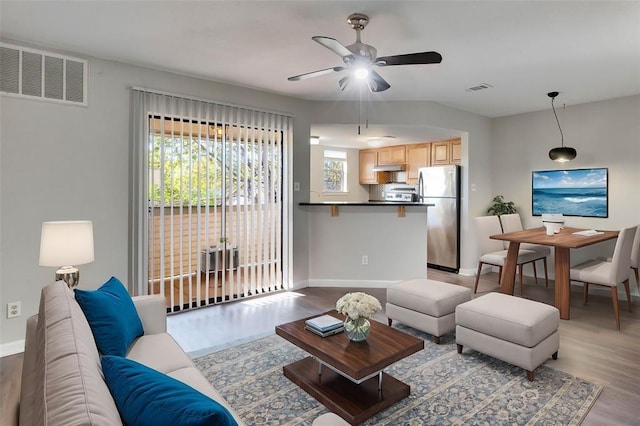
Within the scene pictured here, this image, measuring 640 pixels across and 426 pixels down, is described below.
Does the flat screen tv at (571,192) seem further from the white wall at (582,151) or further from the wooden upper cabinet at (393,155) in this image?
the wooden upper cabinet at (393,155)

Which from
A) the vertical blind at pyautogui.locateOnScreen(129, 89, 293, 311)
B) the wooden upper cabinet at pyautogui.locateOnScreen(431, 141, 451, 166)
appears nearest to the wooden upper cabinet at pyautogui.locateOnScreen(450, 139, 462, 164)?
the wooden upper cabinet at pyautogui.locateOnScreen(431, 141, 451, 166)

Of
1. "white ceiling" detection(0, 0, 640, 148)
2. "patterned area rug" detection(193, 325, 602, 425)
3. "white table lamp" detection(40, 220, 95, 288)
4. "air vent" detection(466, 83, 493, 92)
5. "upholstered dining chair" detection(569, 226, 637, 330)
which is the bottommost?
"patterned area rug" detection(193, 325, 602, 425)

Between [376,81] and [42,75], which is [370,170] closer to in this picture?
[376,81]

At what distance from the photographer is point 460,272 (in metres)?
5.55

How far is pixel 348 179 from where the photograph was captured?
7.83 meters

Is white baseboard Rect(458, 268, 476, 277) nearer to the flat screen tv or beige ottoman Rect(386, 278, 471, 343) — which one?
the flat screen tv

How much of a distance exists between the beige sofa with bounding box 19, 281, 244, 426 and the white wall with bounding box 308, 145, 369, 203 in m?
5.65

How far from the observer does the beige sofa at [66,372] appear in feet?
2.43

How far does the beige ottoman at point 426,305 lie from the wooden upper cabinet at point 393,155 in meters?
3.95

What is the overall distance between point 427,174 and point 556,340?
3746mm

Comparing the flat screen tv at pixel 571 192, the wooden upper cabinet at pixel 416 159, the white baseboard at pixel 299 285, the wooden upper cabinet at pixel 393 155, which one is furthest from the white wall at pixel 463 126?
the white baseboard at pixel 299 285

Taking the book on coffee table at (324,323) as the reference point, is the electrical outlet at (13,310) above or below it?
below

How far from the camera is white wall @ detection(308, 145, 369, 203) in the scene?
7320 millimetres

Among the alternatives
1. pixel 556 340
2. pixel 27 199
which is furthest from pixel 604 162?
pixel 27 199
